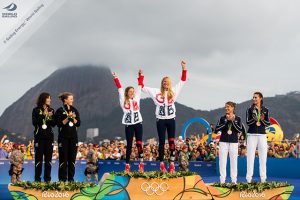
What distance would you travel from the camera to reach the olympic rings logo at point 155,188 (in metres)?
9.58

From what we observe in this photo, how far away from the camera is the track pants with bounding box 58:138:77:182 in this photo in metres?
10.0

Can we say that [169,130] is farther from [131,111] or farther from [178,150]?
[178,150]

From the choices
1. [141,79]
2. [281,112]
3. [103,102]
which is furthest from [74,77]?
[141,79]

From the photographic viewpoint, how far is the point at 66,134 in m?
10.0

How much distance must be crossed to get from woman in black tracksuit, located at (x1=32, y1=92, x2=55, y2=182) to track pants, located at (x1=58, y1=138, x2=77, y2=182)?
362mm

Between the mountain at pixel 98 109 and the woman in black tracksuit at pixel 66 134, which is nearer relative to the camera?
the woman in black tracksuit at pixel 66 134

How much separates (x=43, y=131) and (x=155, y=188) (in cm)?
284

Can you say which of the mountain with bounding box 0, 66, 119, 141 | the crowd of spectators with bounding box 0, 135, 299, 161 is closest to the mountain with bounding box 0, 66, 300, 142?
the mountain with bounding box 0, 66, 119, 141

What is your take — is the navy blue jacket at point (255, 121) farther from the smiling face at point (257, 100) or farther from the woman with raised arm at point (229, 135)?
the woman with raised arm at point (229, 135)

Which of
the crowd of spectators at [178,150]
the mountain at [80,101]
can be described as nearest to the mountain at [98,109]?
the mountain at [80,101]

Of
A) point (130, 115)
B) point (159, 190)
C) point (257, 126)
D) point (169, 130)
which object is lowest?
point (159, 190)

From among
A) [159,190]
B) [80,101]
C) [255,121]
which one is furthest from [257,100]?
[80,101]

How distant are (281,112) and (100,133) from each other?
187ft

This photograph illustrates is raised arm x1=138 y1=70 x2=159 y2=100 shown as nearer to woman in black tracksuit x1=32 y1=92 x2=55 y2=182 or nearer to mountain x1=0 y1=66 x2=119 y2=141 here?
woman in black tracksuit x1=32 y1=92 x2=55 y2=182
